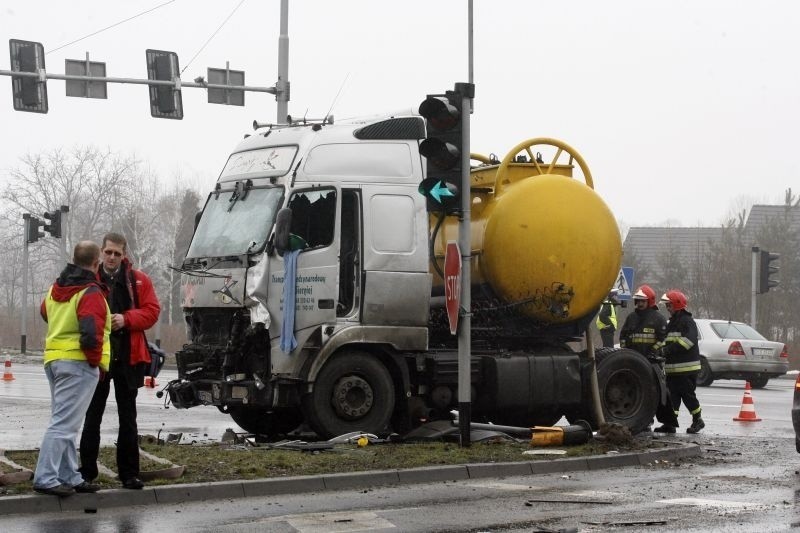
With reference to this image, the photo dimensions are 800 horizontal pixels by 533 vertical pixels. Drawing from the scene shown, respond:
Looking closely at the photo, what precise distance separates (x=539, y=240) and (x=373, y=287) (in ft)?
6.59

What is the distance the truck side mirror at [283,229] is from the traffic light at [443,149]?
1.39 metres

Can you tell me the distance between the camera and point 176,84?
23.2 metres

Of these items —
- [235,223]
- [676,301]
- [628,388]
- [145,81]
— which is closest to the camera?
[235,223]

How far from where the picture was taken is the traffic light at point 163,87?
2323 centimetres

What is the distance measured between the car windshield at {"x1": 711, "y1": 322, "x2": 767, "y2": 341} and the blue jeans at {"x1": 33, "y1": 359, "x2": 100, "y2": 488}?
71.4 feet

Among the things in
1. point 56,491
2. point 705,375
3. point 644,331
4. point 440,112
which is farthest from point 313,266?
point 705,375

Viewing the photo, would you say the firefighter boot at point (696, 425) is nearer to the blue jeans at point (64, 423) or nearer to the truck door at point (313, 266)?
the truck door at point (313, 266)

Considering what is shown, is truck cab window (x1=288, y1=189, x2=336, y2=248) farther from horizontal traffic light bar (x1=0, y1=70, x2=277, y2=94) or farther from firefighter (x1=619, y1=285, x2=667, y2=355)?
horizontal traffic light bar (x1=0, y1=70, x2=277, y2=94)

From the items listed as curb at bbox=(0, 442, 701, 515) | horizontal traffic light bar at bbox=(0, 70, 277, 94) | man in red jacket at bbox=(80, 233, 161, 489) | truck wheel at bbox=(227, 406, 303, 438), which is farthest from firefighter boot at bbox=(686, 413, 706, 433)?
horizontal traffic light bar at bbox=(0, 70, 277, 94)

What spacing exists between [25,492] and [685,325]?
32.4ft

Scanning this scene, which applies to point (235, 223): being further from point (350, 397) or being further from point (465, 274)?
point (465, 274)

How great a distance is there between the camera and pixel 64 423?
9.23 meters

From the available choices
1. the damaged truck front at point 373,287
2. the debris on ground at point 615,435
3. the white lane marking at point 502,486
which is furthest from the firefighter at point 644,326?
the white lane marking at point 502,486

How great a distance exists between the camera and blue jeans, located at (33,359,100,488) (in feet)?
30.0
